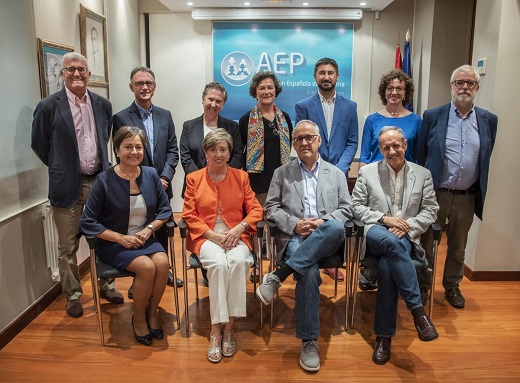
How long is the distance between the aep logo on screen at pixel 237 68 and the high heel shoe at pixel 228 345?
3.73 meters

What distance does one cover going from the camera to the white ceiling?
5121mm

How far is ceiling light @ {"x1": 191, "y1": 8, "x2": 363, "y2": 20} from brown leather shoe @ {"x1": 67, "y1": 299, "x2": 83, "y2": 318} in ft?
12.2

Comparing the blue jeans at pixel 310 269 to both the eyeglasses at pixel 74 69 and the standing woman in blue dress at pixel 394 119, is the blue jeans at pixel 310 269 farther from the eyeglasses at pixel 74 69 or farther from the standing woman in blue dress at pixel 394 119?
the eyeglasses at pixel 74 69

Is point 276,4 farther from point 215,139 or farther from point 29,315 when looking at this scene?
point 29,315

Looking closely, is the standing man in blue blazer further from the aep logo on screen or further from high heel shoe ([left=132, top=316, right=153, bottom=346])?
the aep logo on screen

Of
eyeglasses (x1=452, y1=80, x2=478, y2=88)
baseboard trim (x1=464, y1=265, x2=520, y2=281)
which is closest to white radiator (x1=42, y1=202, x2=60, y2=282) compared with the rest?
eyeglasses (x1=452, y1=80, x2=478, y2=88)

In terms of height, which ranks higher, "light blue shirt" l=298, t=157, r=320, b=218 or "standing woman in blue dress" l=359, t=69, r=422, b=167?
"standing woman in blue dress" l=359, t=69, r=422, b=167

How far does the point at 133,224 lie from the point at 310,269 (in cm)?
116

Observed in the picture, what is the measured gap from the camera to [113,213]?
9.17ft

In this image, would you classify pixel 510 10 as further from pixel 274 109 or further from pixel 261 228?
pixel 261 228

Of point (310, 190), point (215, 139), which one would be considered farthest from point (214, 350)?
point (215, 139)

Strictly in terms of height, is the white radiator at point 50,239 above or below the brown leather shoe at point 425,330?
above

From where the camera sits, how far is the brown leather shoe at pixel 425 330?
8.05 ft

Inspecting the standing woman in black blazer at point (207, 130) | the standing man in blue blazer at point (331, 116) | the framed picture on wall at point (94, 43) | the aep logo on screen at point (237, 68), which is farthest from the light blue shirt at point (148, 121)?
the aep logo on screen at point (237, 68)
